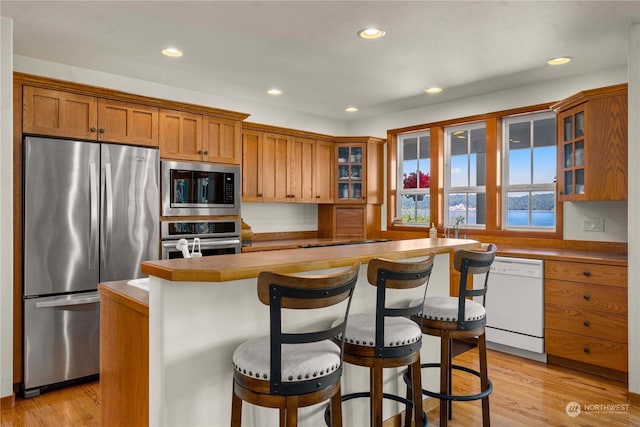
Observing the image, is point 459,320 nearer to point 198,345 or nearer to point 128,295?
point 198,345

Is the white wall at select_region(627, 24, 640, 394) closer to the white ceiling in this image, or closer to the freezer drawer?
the white ceiling

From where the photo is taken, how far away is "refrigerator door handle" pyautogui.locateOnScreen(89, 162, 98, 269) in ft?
11.0

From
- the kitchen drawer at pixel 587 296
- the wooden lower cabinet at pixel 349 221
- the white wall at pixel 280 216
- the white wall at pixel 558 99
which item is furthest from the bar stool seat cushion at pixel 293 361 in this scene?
the wooden lower cabinet at pixel 349 221

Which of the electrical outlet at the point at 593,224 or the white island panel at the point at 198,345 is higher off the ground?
the electrical outlet at the point at 593,224

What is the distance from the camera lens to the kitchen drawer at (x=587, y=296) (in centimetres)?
331

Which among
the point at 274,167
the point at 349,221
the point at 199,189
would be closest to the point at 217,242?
the point at 199,189

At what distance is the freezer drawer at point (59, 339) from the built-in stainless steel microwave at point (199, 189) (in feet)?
3.34

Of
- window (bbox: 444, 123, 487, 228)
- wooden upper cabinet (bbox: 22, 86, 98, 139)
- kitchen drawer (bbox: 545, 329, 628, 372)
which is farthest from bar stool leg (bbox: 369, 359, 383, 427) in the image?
window (bbox: 444, 123, 487, 228)

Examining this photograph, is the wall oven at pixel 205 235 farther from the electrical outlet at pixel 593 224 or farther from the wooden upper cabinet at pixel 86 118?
the electrical outlet at pixel 593 224

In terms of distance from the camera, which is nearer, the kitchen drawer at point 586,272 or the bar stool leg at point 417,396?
the bar stool leg at point 417,396

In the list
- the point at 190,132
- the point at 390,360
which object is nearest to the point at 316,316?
the point at 390,360

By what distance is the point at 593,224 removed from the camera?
155 inches

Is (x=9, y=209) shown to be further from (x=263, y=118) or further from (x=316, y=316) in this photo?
(x=263, y=118)

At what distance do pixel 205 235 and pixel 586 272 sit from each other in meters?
3.35
